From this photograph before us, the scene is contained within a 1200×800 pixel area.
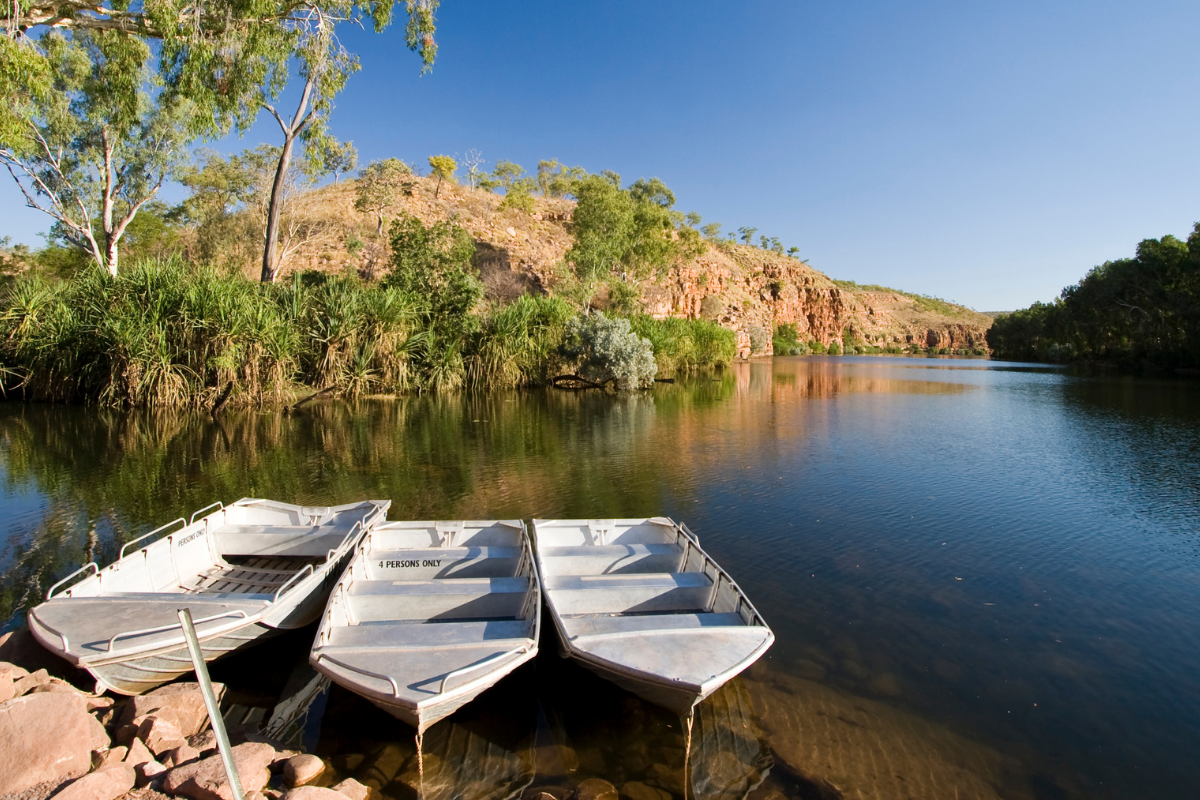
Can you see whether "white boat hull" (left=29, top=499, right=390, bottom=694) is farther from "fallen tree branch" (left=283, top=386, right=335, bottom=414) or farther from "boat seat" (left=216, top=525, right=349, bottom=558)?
"fallen tree branch" (left=283, top=386, right=335, bottom=414)

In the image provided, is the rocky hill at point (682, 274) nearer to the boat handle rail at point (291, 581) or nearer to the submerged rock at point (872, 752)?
the boat handle rail at point (291, 581)

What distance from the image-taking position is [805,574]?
7.68 m

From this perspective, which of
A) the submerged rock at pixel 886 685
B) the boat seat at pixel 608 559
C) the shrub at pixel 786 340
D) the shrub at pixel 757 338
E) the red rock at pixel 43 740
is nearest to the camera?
the red rock at pixel 43 740

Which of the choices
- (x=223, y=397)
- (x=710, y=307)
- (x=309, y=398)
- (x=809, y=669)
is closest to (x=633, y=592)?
(x=809, y=669)

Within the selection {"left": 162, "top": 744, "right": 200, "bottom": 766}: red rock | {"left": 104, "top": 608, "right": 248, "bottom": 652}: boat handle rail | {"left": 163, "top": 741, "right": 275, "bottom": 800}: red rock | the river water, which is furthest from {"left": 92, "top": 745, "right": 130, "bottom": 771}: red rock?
the river water

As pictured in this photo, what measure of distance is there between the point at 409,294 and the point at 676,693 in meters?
26.1

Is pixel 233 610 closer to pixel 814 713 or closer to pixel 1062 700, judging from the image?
pixel 814 713

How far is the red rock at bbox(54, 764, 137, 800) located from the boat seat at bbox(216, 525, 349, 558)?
12.2 ft

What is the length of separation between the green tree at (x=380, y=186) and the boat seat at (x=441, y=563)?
147 feet

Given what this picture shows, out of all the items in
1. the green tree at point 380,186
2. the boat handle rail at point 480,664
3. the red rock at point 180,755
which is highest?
the green tree at point 380,186

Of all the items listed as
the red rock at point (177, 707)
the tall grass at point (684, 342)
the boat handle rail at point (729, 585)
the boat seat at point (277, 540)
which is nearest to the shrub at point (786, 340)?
the tall grass at point (684, 342)

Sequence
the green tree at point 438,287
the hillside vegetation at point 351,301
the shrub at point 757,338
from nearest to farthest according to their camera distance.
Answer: the hillside vegetation at point 351,301 < the green tree at point 438,287 < the shrub at point 757,338

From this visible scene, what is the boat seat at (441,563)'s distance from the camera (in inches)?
257

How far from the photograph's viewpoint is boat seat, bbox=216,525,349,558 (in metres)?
7.29
